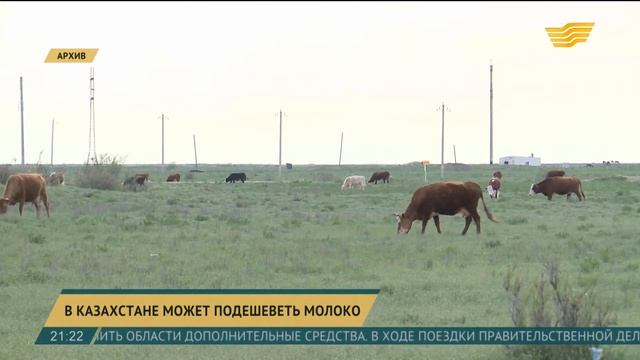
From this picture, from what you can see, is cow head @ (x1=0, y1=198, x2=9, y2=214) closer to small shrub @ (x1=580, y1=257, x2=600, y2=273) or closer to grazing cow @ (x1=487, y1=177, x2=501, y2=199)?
small shrub @ (x1=580, y1=257, x2=600, y2=273)

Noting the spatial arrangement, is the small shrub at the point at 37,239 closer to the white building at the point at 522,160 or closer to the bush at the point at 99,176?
the bush at the point at 99,176

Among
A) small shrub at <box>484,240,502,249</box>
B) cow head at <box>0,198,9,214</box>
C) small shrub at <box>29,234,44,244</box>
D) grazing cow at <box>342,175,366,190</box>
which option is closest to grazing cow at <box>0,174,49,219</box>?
cow head at <box>0,198,9,214</box>

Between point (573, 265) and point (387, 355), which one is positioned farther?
point (573, 265)

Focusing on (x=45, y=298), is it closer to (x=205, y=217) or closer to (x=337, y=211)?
(x=205, y=217)

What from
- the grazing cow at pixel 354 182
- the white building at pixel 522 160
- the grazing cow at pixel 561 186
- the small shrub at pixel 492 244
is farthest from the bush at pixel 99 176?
the white building at pixel 522 160

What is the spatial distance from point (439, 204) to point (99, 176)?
30196mm

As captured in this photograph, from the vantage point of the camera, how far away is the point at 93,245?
68.5 ft

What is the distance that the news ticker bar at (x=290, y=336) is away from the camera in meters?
10.7

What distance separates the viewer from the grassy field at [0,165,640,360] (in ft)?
35.3

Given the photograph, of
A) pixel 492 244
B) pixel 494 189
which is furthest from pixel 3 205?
pixel 494 189

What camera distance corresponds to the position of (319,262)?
17828 millimetres

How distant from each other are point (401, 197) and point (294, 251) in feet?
87.0

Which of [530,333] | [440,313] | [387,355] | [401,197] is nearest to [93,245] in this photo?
[440,313]

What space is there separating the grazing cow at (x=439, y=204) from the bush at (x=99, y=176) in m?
29.5
